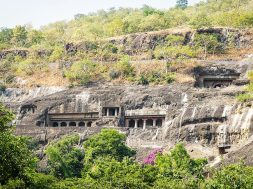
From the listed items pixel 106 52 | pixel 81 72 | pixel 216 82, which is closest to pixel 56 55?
pixel 106 52

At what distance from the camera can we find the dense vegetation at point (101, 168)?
28203mm

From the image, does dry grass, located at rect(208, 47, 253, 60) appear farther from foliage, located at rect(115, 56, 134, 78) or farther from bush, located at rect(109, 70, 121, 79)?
bush, located at rect(109, 70, 121, 79)

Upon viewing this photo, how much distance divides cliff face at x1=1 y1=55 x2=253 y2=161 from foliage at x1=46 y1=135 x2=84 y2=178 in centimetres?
484

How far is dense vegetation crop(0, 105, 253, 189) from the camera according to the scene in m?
28.2

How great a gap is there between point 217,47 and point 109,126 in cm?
2650

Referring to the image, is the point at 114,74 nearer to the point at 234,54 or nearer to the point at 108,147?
the point at 234,54

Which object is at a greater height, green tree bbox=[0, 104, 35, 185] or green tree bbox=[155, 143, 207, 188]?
green tree bbox=[0, 104, 35, 185]

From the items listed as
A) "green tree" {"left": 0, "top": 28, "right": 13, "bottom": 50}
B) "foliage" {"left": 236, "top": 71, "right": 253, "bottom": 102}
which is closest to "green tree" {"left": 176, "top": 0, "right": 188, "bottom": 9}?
"green tree" {"left": 0, "top": 28, "right": 13, "bottom": 50}

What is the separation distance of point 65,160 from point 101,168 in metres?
9.52

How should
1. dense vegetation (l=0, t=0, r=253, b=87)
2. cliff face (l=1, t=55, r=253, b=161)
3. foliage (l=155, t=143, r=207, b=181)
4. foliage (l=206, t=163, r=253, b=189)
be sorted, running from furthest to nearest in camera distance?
dense vegetation (l=0, t=0, r=253, b=87)
cliff face (l=1, t=55, r=253, b=161)
foliage (l=155, t=143, r=207, b=181)
foliage (l=206, t=163, r=253, b=189)

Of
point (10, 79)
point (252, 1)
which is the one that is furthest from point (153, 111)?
point (252, 1)

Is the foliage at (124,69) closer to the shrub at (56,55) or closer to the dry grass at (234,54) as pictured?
the dry grass at (234,54)

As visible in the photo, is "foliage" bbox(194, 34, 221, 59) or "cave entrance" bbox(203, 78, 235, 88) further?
"foliage" bbox(194, 34, 221, 59)

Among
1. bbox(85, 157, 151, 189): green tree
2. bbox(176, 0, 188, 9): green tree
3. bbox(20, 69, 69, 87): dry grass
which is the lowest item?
bbox(85, 157, 151, 189): green tree
